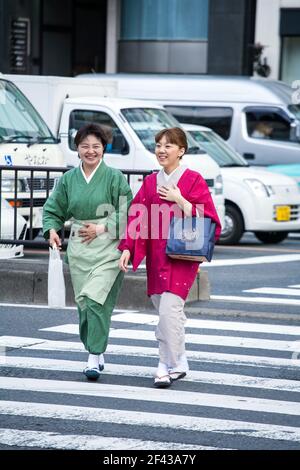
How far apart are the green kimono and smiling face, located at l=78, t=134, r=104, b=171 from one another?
98 millimetres

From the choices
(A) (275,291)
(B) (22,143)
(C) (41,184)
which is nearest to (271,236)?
(B) (22,143)

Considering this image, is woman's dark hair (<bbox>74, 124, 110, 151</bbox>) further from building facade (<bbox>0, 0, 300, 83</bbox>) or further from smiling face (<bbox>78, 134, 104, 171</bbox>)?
building facade (<bbox>0, 0, 300, 83</bbox>)

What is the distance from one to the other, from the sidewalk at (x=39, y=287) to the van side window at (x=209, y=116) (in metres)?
9.09

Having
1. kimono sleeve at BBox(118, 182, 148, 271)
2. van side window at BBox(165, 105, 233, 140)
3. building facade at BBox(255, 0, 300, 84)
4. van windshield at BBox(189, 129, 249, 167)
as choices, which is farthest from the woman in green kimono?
building facade at BBox(255, 0, 300, 84)

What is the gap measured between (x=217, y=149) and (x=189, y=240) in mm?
10969

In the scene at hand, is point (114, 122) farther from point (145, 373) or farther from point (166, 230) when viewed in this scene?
point (166, 230)

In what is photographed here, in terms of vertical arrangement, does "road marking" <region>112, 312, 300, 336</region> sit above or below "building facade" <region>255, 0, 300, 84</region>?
below

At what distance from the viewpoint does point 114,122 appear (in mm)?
17719

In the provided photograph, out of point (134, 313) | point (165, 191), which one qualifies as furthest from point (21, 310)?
point (165, 191)

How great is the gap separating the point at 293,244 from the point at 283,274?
4219mm

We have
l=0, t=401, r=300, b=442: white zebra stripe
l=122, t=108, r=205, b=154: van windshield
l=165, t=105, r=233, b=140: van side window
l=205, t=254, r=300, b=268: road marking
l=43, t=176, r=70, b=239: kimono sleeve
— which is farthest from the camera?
l=165, t=105, r=233, b=140: van side window

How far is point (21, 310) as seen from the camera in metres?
12.0

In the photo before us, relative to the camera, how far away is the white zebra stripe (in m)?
7.27
